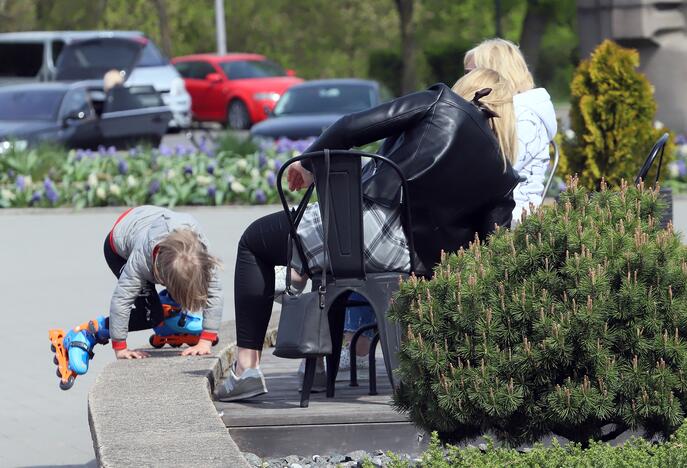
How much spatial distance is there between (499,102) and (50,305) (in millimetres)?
5161

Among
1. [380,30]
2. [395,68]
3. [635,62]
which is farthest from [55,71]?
[380,30]

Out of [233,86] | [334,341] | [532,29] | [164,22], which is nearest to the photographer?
[334,341]

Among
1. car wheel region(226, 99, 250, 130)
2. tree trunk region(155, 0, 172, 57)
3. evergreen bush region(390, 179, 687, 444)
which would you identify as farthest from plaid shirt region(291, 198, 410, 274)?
tree trunk region(155, 0, 172, 57)

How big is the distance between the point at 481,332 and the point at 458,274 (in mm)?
186

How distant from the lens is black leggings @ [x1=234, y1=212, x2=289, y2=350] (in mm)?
5000

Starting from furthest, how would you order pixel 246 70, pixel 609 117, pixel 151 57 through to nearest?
pixel 246 70 → pixel 151 57 → pixel 609 117

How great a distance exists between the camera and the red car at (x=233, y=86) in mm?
30328

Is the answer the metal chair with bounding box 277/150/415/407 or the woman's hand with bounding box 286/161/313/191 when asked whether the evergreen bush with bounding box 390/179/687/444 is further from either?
the woman's hand with bounding box 286/161/313/191

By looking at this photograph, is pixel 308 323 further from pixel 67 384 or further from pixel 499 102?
pixel 67 384

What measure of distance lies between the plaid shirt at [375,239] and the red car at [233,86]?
82.4 ft

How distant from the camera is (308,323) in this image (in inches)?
185

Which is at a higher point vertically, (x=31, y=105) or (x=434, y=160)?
(x=31, y=105)

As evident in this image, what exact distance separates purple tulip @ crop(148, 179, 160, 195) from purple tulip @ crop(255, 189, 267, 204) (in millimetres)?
1034

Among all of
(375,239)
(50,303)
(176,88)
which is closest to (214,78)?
(176,88)
